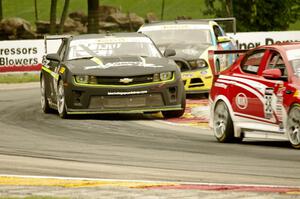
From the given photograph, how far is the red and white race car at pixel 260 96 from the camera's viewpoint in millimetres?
14344

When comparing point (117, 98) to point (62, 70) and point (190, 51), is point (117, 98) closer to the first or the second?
point (62, 70)

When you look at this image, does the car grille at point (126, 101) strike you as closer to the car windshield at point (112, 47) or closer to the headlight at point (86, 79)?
the headlight at point (86, 79)

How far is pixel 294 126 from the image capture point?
14023 mm

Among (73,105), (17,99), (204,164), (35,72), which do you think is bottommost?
(35,72)

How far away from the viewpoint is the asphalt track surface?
1124 centimetres

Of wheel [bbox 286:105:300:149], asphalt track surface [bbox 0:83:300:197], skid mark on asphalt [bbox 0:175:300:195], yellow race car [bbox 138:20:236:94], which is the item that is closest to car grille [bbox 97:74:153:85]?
asphalt track surface [bbox 0:83:300:197]

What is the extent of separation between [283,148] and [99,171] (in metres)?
3.49

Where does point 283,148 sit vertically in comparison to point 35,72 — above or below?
above

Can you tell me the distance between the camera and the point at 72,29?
80.1 metres

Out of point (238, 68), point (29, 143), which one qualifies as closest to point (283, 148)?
point (238, 68)

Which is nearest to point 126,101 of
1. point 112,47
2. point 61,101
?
point 61,101

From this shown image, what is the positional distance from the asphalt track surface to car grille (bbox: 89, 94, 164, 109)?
265 millimetres

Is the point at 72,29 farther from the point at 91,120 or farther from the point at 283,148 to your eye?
the point at 283,148

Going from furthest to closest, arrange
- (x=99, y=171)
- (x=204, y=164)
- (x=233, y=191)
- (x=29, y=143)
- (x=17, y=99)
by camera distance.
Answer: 1. (x=17, y=99)
2. (x=29, y=143)
3. (x=204, y=164)
4. (x=99, y=171)
5. (x=233, y=191)
